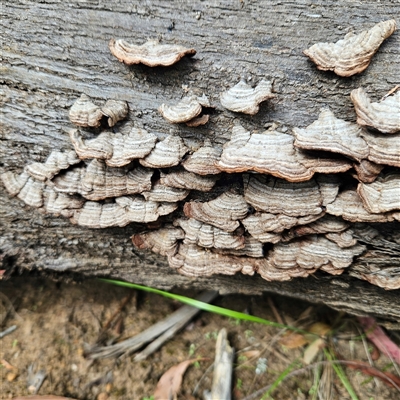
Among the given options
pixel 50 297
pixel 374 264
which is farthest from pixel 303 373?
pixel 50 297

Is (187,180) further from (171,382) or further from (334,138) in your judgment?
(171,382)

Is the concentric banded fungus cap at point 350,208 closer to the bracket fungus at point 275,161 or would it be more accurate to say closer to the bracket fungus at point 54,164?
the bracket fungus at point 275,161

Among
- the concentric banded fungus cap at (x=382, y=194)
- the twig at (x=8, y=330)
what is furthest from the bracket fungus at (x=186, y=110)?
the twig at (x=8, y=330)

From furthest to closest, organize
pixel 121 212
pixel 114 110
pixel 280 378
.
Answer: pixel 280 378 < pixel 121 212 < pixel 114 110

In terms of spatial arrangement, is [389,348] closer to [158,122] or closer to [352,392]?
[352,392]

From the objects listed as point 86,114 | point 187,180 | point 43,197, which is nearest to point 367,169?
point 187,180
